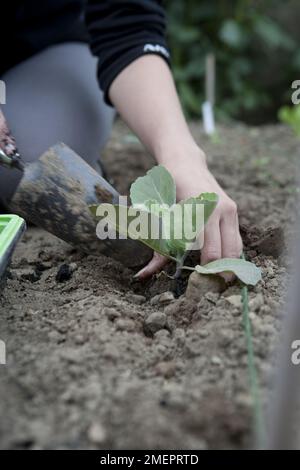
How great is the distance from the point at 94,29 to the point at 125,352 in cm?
112

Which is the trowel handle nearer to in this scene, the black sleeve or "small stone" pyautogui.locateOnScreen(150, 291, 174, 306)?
"small stone" pyautogui.locateOnScreen(150, 291, 174, 306)

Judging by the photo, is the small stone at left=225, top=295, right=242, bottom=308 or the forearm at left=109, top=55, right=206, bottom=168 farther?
the forearm at left=109, top=55, right=206, bottom=168

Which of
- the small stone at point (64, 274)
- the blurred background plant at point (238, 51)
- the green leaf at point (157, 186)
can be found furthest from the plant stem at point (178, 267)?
the blurred background plant at point (238, 51)

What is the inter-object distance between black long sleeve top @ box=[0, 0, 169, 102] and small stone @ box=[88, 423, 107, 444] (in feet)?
3.60

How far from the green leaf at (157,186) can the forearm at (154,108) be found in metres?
0.15

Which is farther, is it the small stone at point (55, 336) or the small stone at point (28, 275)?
the small stone at point (28, 275)

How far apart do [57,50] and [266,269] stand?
1.13 meters

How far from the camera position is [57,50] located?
1.93 m

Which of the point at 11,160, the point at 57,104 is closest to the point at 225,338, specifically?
the point at 11,160

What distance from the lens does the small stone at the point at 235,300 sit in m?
1.03

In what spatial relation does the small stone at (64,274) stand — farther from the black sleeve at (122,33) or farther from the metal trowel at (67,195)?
the black sleeve at (122,33)

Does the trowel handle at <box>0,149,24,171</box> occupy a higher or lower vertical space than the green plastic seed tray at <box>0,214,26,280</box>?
higher

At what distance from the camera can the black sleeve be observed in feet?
5.33

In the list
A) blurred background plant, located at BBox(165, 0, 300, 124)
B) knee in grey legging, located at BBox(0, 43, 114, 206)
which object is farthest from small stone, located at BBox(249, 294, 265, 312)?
blurred background plant, located at BBox(165, 0, 300, 124)
